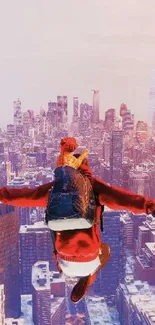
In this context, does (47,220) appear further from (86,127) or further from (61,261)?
(86,127)

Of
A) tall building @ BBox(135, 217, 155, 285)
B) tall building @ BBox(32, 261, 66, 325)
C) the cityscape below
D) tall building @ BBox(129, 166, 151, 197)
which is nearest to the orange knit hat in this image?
the cityscape below

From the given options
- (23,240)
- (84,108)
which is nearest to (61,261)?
(84,108)

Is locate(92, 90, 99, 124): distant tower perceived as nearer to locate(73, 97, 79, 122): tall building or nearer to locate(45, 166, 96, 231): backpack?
locate(73, 97, 79, 122): tall building

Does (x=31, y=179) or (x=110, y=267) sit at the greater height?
(x=31, y=179)

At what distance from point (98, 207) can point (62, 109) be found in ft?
16.4

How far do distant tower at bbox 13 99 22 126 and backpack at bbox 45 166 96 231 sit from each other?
12.8 feet

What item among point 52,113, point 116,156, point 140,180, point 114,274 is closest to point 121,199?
point 52,113

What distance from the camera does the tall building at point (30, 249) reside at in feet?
23.3

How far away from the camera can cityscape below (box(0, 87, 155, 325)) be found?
639cm

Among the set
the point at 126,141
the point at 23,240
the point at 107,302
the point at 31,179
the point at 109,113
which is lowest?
the point at 107,302

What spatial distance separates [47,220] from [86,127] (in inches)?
211

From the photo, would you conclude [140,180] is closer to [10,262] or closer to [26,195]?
[10,262]

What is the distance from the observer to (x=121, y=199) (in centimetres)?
88

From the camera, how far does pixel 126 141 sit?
6.90 metres
